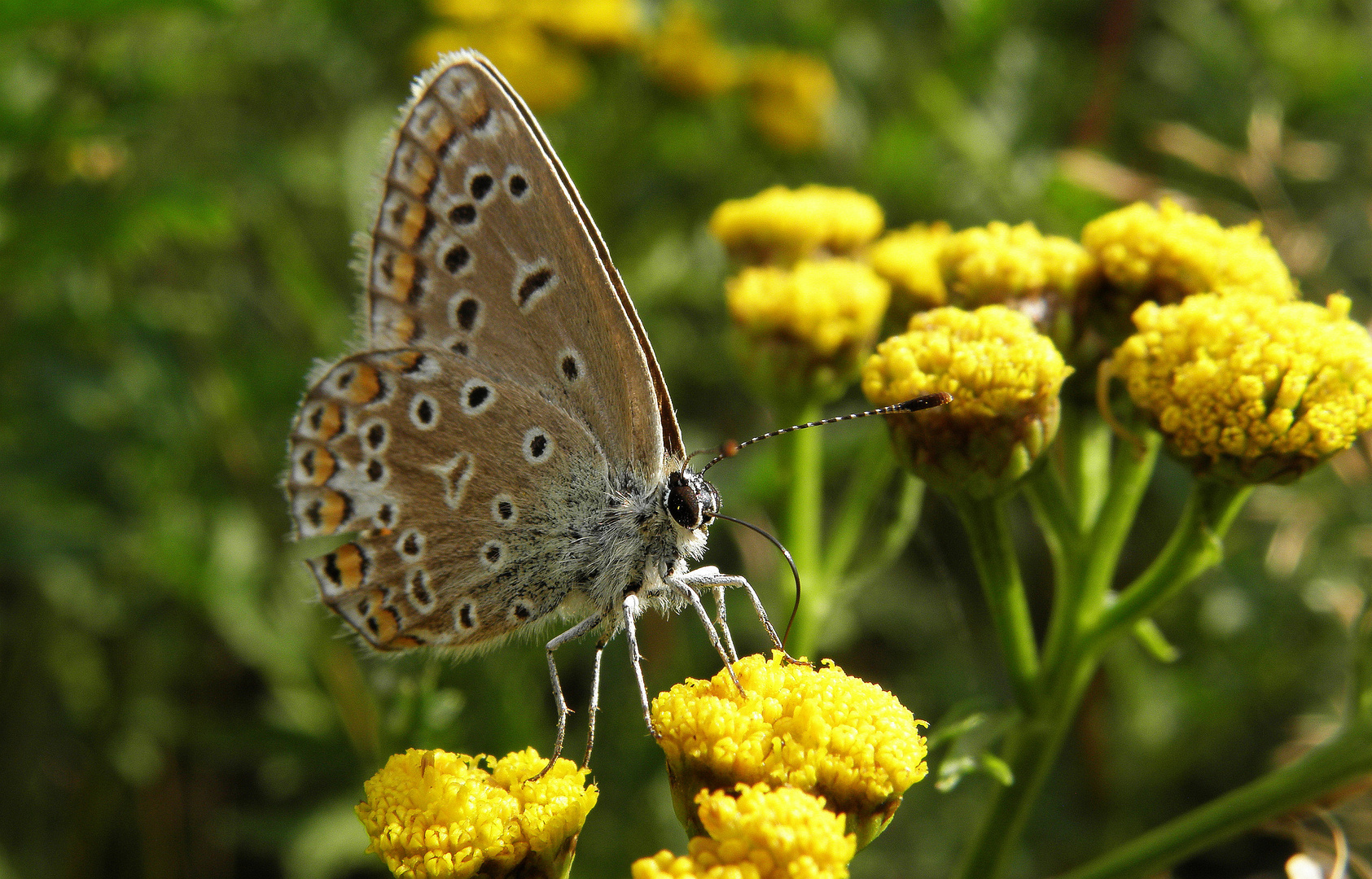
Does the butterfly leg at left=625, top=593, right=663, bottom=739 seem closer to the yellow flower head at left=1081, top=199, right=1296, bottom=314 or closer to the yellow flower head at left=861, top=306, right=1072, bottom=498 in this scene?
the yellow flower head at left=861, top=306, right=1072, bottom=498

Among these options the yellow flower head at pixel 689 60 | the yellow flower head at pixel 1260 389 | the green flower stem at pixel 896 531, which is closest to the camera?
the yellow flower head at pixel 1260 389

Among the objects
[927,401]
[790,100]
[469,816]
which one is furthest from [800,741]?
[790,100]

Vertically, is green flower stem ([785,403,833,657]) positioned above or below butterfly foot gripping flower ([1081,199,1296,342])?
below

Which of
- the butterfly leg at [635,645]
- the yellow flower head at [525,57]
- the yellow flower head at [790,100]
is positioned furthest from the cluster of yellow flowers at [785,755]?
the yellow flower head at [525,57]

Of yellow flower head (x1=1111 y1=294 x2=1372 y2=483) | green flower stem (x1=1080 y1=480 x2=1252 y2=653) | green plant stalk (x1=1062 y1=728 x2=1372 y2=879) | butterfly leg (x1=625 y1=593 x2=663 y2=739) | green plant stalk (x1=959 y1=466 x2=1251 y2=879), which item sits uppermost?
yellow flower head (x1=1111 y1=294 x2=1372 y2=483)

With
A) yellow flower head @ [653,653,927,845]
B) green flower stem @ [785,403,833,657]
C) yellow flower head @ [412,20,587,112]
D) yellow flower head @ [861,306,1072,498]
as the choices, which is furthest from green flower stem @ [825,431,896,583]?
yellow flower head @ [412,20,587,112]

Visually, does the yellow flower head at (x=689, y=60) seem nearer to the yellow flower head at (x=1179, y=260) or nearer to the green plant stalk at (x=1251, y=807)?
the yellow flower head at (x=1179, y=260)
